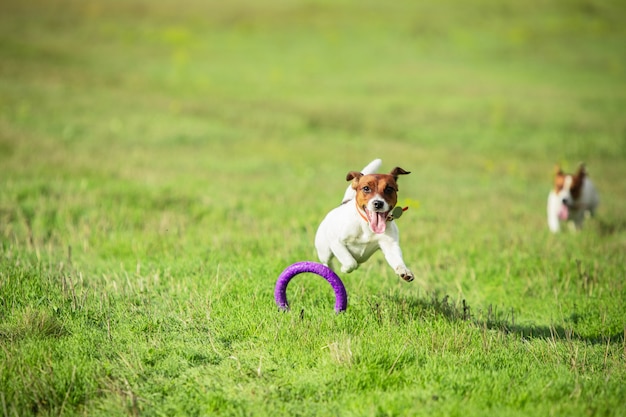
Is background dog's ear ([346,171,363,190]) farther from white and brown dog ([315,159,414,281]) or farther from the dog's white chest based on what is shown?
the dog's white chest

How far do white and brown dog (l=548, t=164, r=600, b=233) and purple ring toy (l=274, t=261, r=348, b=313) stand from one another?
→ 6.22m

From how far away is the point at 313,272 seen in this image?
585 centimetres

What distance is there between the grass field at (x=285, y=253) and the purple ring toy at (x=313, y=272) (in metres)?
0.14


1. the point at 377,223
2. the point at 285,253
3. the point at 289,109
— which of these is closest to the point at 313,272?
the point at 377,223

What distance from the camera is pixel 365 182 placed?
546cm

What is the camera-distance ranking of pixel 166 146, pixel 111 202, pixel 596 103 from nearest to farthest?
pixel 111 202 < pixel 166 146 < pixel 596 103

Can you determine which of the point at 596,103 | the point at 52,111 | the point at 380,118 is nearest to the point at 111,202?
the point at 52,111

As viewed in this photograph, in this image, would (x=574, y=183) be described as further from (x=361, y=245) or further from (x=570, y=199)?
(x=361, y=245)

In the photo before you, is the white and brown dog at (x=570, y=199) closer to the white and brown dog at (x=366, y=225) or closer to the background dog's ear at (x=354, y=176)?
the white and brown dog at (x=366, y=225)

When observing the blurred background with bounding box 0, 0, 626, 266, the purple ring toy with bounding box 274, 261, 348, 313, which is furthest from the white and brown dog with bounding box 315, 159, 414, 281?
the blurred background with bounding box 0, 0, 626, 266

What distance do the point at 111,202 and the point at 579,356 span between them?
8084 mm

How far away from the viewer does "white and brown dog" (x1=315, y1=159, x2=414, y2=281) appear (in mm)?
5379

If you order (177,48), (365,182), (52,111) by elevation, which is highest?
(177,48)

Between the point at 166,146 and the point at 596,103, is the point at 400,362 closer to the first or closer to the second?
the point at 166,146
